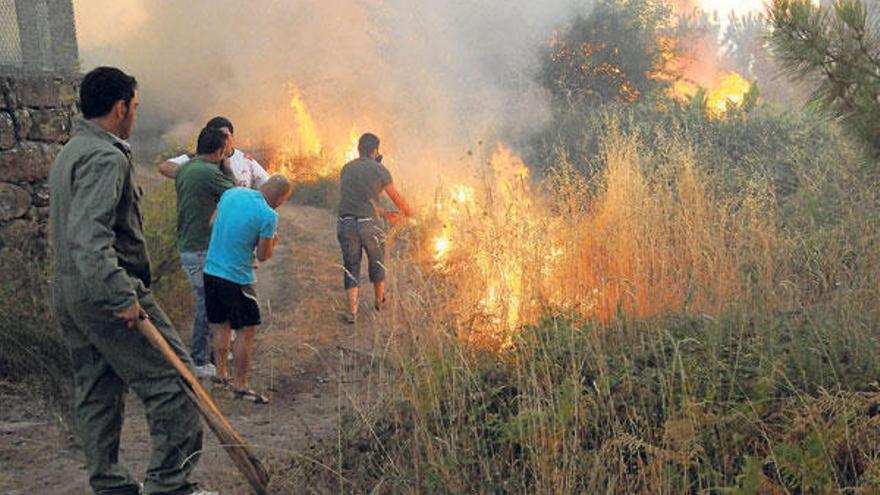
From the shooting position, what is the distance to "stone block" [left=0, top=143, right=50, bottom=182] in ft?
23.6

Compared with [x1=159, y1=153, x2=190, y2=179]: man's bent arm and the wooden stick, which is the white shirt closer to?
[x1=159, y1=153, x2=190, y2=179]: man's bent arm

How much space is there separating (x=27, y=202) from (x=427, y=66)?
976cm

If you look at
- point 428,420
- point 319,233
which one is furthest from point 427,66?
point 428,420

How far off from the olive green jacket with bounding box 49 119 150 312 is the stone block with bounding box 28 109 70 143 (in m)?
3.76

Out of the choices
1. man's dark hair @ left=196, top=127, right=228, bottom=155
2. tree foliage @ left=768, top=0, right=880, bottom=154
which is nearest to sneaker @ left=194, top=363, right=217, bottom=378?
man's dark hair @ left=196, top=127, right=228, bottom=155

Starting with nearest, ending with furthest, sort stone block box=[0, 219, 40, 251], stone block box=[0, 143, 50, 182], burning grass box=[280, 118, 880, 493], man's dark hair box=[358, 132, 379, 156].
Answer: burning grass box=[280, 118, 880, 493], stone block box=[0, 219, 40, 251], stone block box=[0, 143, 50, 182], man's dark hair box=[358, 132, 379, 156]

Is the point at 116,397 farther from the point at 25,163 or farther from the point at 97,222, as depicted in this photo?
the point at 25,163

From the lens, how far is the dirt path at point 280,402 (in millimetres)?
4816

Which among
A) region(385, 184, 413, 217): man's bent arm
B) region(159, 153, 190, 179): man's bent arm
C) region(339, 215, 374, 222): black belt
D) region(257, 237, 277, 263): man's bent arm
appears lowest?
region(257, 237, 277, 263): man's bent arm

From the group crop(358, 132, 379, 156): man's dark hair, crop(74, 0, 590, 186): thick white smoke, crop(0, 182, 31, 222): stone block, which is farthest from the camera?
crop(74, 0, 590, 186): thick white smoke

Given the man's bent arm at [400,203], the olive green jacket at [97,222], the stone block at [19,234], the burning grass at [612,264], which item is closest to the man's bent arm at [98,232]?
the olive green jacket at [97,222]

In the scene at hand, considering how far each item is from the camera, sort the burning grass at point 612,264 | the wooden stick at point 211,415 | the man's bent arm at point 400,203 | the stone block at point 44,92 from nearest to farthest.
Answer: the wooden stick at point 211,415, the burning grass at point 612,264, the stone block at point 44,92, the man's bent arm at point 400,203

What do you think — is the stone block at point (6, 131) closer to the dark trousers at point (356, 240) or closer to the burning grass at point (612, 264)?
the dark trousers at point (356, 240)

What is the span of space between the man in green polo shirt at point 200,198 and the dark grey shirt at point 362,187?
6.79 feet
